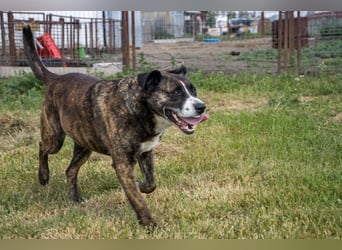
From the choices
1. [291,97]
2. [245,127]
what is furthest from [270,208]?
[291,97]

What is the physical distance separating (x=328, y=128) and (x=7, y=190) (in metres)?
3.63

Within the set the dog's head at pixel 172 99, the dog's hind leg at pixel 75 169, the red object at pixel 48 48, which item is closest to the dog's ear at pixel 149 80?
the dog's head at pixel 172 99

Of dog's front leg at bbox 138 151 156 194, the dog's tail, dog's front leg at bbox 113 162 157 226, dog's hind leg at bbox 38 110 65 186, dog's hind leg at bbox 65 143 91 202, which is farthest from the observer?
the dog's tail

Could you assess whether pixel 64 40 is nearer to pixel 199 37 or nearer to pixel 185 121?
pixel 199 37

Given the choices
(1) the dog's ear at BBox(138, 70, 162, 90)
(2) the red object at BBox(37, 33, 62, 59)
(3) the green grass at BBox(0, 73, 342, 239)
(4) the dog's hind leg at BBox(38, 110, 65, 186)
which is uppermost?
(2) the red object at BBox(37, 33, 62, 59)

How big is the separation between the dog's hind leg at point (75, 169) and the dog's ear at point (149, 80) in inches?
45.0

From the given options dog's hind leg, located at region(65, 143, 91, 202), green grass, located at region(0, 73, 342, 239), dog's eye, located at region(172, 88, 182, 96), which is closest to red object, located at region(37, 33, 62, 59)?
green grass, located at region(0, 73, 342, 239)

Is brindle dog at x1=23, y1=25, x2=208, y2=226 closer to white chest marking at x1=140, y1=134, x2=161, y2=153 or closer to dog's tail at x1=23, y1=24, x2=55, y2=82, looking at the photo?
white chest marking at x1=140, y1=134, x2=161, y2=153

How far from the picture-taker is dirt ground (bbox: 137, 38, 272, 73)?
476 inches

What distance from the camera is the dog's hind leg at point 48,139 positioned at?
13.1 feet

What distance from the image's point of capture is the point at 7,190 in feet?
13.0

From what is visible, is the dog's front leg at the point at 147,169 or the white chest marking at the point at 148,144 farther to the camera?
the dog's front leg at the point at 147,169

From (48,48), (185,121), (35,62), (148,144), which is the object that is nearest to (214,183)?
(148,144)

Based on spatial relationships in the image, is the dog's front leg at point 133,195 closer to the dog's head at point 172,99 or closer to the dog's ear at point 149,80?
the dog's head at point 172,99
